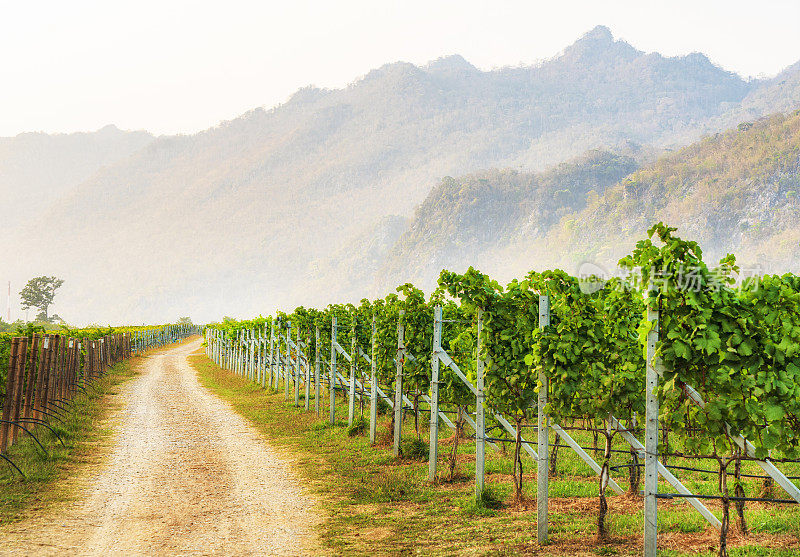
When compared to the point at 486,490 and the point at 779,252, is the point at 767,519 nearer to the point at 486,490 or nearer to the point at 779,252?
the point at 486,490

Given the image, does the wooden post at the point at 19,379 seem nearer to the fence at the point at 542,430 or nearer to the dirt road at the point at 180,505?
the dirt road at the point at 180,505

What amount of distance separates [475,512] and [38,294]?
16215 cm

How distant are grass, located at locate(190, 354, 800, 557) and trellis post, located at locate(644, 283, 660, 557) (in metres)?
1.22

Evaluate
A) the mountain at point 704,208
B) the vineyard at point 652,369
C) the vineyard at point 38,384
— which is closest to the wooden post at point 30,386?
the vineyard at point 38,384

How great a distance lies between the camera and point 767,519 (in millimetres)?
9000

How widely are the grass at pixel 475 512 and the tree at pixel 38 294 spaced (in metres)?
154

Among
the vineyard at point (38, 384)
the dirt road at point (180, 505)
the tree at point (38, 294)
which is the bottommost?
the dirt road at point (180, 505)

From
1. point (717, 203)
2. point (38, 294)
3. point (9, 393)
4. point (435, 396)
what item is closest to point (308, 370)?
point (9, 393)

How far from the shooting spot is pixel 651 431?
687 centimetres

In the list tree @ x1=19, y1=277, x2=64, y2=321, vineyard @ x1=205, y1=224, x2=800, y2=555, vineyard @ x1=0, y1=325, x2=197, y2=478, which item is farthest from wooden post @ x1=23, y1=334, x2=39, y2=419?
tree @ x1=19, y1=277, x2=64, y2=321

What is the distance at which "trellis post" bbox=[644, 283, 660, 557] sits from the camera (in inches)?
269

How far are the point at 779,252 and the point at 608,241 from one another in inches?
1548

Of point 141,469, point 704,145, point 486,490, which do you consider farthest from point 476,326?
point 704,145

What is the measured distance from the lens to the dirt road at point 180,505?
28.4 feet
